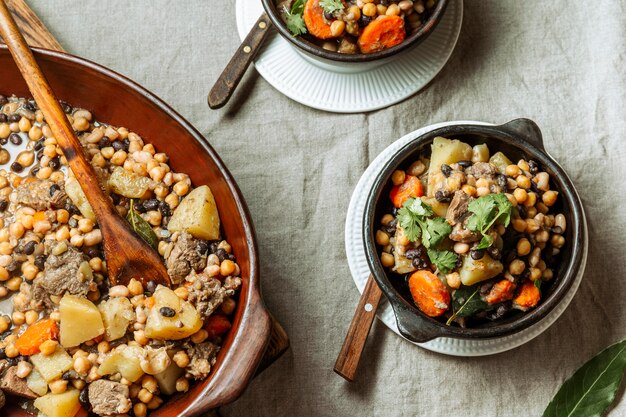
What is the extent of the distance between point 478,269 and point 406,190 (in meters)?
0.53

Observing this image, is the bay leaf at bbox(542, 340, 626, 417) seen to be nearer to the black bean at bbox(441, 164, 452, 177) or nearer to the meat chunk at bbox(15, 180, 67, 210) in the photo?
the black bean at bbox(441, 164, 452, 177)

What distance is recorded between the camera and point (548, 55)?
4.05 meters

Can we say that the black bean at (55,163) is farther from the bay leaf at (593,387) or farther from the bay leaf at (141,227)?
the bay leaf at (593,387)

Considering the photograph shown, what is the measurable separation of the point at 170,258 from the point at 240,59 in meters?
1.22

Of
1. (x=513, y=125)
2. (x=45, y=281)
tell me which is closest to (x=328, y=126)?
(x=513, y=125)

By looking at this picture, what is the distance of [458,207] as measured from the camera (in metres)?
3.12

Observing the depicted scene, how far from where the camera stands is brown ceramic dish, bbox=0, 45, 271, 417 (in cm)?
292

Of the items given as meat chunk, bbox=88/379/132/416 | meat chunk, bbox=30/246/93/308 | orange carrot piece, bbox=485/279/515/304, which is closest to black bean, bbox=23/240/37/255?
meat chunk, bbox=30/246/93/308

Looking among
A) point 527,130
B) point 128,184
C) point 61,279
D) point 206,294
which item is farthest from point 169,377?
point 527,130

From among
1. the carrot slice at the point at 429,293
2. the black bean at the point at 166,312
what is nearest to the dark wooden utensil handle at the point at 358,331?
the carrot slice at the point at 429,293

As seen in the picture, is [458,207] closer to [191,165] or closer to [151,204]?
[191,165]

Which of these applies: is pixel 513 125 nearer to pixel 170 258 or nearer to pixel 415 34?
pixel 415 34

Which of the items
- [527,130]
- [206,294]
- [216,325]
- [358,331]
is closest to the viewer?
[206,294]

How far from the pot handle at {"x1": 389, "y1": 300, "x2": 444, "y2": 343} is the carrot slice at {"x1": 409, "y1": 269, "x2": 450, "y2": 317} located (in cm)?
11
